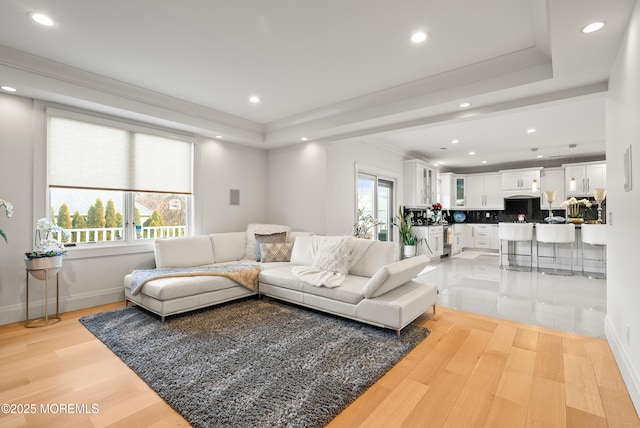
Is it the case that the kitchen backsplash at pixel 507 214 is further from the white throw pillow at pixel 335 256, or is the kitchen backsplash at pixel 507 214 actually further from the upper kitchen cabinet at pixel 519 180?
the white throw pillow at pixel 335 256

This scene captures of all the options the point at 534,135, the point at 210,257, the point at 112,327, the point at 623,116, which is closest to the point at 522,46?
the point at 623,116

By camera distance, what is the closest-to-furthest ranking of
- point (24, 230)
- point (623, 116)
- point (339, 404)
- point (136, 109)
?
point (339, 404)
point (623, 116)
point (24, 230)
point (136, 109)

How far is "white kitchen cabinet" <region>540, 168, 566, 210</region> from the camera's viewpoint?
318 inches

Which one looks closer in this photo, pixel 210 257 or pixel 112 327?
pixel 112 327

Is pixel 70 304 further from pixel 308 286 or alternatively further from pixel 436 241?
pixel 436 241

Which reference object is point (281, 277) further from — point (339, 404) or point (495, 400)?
point (495, 400)

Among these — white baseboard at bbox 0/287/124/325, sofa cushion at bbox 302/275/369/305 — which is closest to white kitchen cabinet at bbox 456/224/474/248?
sofa cushion at bbox 302/275/369/305

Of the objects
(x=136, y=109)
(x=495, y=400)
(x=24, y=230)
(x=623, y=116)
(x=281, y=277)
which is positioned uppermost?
(x=136, y=109)

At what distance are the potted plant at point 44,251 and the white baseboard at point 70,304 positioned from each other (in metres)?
0.55

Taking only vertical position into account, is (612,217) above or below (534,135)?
below

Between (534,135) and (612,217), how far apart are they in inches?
150

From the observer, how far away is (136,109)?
12.6 ft

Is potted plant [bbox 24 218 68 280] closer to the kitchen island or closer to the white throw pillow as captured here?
the white throw pillow

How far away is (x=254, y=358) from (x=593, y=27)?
3.49m
